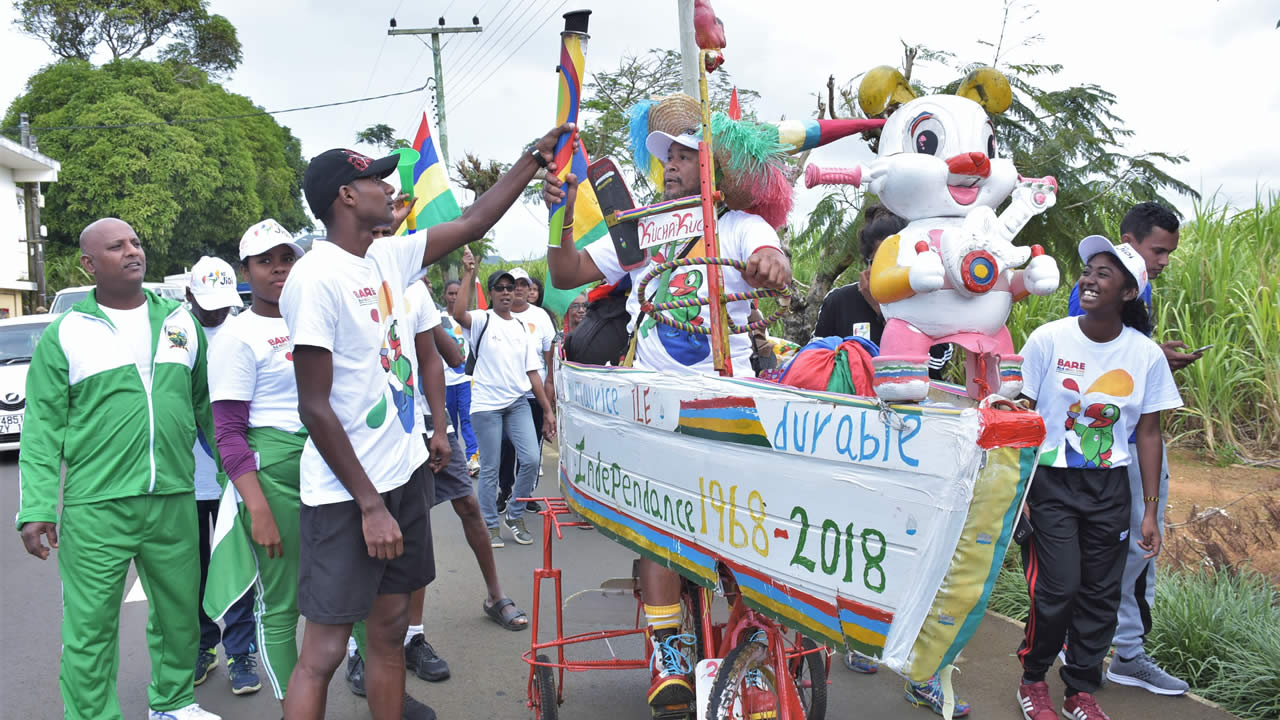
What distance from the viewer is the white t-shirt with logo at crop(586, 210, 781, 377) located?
3227 millimetres

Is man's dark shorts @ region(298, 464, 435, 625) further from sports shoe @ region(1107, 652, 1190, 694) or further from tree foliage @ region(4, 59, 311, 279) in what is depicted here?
tree foliage @ region(4, 59, 311, 279)

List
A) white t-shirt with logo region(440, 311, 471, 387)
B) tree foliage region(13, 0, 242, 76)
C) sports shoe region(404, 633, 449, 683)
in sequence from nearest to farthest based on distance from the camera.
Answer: sports shoe region(404, 633, 449, 683) < white t-shirt with logo region(440, 311, 471, 387) < tree foliage region(13, 0, 242, 76)

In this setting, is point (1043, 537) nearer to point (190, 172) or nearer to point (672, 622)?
point (672, 622)

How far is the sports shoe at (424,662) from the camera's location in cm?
435

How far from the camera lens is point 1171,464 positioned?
24.3 feet

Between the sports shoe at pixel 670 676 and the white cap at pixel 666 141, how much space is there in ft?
5.68

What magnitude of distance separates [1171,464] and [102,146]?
35338mm

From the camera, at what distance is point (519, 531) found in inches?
276

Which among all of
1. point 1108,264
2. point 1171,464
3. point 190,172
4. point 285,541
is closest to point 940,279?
point 1108,264

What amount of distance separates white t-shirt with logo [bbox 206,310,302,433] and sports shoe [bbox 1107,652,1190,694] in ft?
12.1

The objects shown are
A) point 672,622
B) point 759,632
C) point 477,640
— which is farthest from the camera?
point 477,640

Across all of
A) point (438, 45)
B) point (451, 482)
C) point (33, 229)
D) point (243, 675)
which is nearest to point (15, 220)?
point (33, 229)

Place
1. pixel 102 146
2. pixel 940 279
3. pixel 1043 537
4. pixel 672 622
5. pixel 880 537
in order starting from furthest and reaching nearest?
pixel 102 146 → pixel 1043 537 → pixel 672 622 → pixel 940 279 → pixel 880 537

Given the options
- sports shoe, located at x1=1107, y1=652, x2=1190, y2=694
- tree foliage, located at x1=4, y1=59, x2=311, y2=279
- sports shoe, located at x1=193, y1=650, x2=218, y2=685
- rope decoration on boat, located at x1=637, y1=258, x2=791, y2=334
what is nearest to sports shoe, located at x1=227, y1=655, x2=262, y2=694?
sports shoe, located at x1=193, y1=650, x2=218, y2=685
